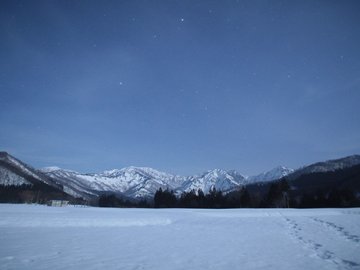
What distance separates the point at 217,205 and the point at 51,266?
104m

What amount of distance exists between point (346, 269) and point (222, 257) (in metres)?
4.22

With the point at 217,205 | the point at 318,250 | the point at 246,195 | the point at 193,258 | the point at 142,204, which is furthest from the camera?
the point at 142,204

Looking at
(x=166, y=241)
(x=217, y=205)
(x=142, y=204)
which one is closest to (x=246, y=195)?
(x=217, y=205)

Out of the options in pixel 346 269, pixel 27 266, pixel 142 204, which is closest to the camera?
pixel 346 269

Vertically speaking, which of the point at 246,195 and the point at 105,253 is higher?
the point at 246,195

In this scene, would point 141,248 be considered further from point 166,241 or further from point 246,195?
point 246,195

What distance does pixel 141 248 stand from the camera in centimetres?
1302

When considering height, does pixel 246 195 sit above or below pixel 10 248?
above

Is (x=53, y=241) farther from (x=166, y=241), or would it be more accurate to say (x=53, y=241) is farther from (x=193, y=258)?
(x=193, y=258)

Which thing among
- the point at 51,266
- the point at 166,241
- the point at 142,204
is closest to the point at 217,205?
the point at 142,204

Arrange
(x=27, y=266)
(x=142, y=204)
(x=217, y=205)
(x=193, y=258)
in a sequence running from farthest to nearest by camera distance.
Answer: (x=142, y=204) < (x=217, y=205) < (x=193, y=258) < (x=27, y=266)

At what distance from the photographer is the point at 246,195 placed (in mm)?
99438

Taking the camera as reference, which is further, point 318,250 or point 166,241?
point 166,241

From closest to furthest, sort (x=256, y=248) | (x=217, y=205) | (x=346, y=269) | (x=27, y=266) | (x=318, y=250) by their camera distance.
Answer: (x=346, y=269) → (x=27, y=266) → (x=318, y=250) → (x=256, y=248) → (x=217, y=205)
